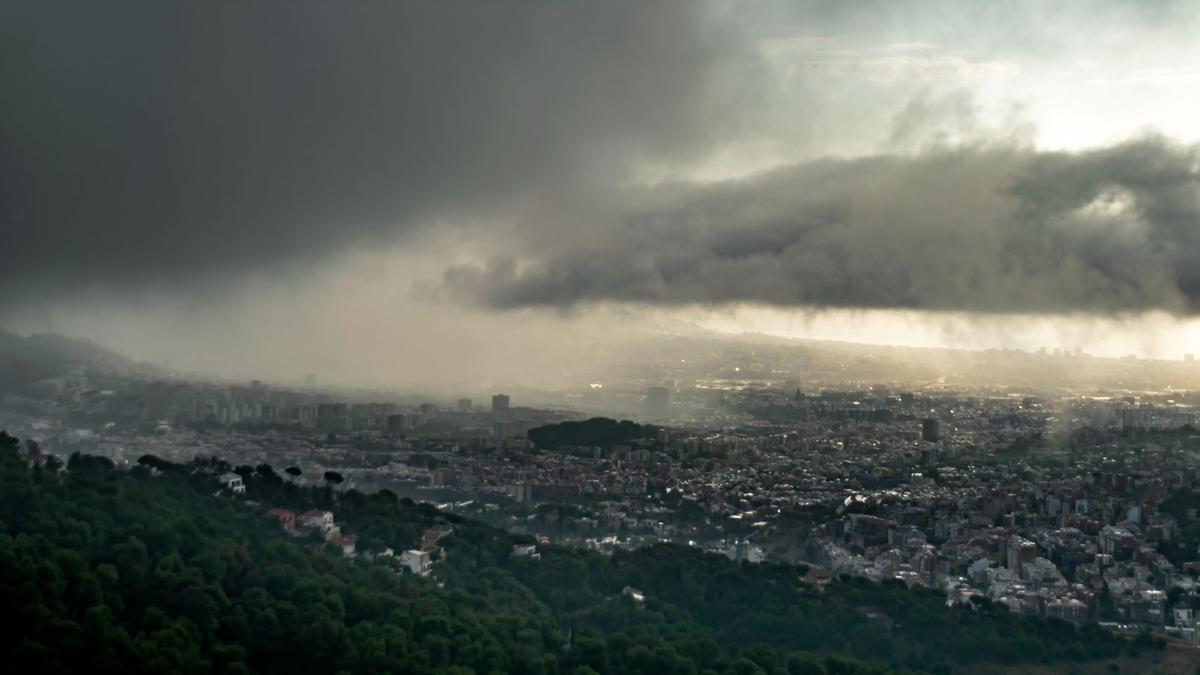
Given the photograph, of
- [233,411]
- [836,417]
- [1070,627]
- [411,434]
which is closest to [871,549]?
[1070,627]

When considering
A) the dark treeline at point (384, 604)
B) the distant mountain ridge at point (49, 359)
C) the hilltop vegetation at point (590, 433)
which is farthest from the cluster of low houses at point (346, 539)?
the distant mountain ridge at point (49, 359)

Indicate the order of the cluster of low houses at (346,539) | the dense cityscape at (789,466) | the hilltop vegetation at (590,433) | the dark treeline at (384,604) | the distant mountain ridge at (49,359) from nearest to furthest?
the dark treeline at (384,604) < the cluster of low houses at (346,539) < the dense cityscape at (789,466) < the hilltop vegetation at (590,433) < the distant mountain ridge at (49,359)

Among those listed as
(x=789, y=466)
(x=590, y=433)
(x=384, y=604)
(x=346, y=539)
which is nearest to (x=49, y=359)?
(x=590, y=433)

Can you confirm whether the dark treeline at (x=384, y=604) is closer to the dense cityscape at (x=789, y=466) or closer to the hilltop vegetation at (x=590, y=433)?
the dense cityscape at (x=789, y=466)

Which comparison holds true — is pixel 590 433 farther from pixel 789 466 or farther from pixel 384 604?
pixel 384 604

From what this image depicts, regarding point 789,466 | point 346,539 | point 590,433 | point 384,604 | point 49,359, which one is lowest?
point 384,604

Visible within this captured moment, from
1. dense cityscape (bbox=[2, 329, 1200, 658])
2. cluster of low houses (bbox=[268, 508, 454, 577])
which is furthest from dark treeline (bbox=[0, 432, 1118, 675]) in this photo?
dense cityscape (bbox=[2, 329, 1200, 658])

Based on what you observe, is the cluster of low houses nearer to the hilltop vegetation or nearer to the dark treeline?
the dark treeline
